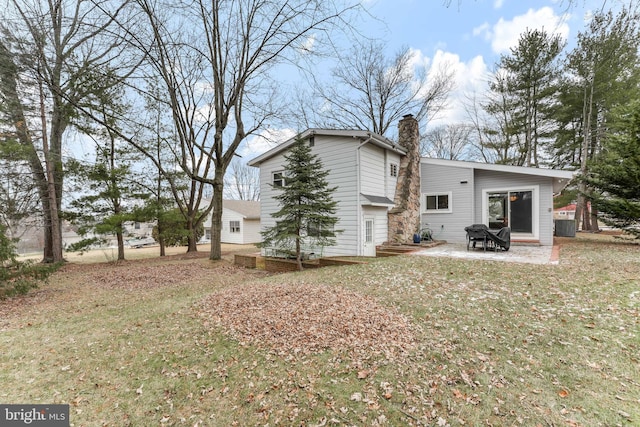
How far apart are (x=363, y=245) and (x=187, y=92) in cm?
1175

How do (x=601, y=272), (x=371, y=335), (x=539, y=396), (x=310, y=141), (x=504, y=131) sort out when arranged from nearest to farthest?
(x=539, y=396), (x=371, y=335), (x=601, y=272), (x=310, y=141), (x=504, y=131)

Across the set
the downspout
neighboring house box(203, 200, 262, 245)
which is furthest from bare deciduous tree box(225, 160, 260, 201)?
the downspout

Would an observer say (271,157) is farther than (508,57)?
No

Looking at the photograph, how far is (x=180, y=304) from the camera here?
5691mm

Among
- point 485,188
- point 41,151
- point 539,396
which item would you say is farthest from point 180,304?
point 485,188

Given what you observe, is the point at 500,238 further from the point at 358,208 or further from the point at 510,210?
the point at 358,208

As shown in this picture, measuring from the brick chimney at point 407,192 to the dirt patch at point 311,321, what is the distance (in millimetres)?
6653

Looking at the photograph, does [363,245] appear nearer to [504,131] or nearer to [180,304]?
[180,304]

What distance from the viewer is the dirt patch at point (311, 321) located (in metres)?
3.60

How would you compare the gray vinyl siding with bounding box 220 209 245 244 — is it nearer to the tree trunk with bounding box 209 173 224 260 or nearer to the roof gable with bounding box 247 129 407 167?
the tree trunk with bounding box 209 173 224 260

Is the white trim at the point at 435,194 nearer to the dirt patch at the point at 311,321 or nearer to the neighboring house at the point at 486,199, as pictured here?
the neighboring house at the point at 486,199

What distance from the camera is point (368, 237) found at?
10.6 metres

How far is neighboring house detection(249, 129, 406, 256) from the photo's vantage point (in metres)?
10.1

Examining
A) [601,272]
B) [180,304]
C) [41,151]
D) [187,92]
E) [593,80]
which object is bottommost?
[180,304]
